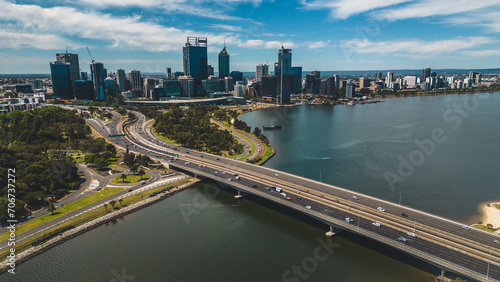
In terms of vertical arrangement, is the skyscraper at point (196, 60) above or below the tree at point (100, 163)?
above

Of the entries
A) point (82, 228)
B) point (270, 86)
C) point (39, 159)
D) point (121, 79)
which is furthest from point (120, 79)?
point (82, 228)

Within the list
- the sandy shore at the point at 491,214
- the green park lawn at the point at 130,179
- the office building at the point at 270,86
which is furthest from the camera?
the office building at the point at 270,86

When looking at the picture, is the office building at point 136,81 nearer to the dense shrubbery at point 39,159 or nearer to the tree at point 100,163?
the dense shrubbery at point 39,159

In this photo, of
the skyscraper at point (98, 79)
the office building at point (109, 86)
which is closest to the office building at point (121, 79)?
the office building at point (109, 86)

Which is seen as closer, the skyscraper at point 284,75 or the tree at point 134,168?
the tree at point 134,168

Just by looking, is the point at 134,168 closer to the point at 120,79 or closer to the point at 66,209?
the point at 66,209

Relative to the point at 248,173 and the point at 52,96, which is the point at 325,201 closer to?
the point at 248,173

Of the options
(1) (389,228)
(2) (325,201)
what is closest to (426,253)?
(1) (389,228)

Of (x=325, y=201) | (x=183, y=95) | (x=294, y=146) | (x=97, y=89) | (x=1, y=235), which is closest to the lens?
(x=1, y=235)
